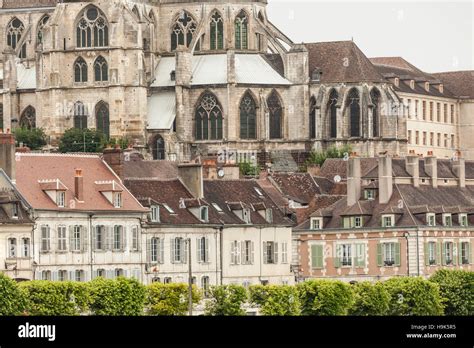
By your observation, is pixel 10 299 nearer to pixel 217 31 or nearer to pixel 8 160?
pixel 8 160

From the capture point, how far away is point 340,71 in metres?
127

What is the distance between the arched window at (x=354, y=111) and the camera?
12425cm

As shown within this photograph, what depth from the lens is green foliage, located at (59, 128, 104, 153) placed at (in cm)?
11646

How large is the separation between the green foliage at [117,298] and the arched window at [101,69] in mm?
93268

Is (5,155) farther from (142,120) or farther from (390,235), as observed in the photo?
(142,120)

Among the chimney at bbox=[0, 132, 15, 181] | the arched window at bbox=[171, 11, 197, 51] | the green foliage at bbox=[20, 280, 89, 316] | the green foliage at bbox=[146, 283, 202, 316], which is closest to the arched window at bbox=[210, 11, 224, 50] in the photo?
the arched window at bbox=[171, 11, 197, 51]

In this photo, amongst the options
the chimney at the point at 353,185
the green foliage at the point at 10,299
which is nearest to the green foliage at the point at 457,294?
the green foliage at the point at 10,299

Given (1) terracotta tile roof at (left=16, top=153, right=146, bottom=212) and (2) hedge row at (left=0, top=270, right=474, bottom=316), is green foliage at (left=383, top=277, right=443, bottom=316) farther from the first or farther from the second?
(1) terracotta tile roof at (left=16, top=153, right=146, bottom=212)

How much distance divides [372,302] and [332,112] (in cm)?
9064

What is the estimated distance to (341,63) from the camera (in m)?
128

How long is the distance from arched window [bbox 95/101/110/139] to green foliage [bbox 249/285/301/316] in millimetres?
84861

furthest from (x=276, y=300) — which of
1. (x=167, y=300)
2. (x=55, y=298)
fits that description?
(x=55, y=298)
